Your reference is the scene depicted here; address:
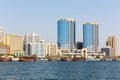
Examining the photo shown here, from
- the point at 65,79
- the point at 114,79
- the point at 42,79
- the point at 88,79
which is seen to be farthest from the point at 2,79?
the point at 114,79

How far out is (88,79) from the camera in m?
63.3

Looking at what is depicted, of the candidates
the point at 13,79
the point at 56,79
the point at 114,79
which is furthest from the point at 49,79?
the point at 114,79

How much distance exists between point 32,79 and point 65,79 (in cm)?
553

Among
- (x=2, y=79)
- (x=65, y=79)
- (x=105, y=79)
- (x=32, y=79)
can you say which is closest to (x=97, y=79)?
(x=105, y=79)

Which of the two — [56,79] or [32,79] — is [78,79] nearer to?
[56,79]

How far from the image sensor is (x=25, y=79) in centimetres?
6078

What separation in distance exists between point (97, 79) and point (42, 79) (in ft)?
29.5

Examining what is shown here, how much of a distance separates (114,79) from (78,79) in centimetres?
616

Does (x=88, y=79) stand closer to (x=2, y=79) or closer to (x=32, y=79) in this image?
(x=32, y=79)

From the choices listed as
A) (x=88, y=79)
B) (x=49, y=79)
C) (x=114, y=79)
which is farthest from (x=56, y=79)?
(x=114, y=79)

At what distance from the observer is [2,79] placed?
2383 inches

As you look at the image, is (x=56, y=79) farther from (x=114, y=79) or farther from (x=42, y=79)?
(x=114, y=79)

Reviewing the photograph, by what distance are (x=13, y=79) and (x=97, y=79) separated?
13.7 metres

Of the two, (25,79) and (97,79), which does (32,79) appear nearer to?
(25,79)
